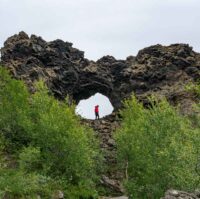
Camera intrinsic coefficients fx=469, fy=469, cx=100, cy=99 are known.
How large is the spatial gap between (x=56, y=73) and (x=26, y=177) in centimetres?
3738

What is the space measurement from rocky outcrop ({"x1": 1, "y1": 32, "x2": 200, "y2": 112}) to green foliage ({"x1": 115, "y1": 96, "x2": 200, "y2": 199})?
24287 millimetres

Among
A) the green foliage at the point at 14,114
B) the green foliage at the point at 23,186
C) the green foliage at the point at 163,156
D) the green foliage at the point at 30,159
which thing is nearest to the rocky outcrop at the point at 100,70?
the green foliage at the point at 14,114

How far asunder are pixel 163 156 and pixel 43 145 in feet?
65.0

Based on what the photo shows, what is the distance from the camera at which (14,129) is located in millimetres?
65000

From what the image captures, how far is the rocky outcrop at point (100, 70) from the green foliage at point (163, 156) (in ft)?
79.7

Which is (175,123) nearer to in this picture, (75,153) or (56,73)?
(75,153)

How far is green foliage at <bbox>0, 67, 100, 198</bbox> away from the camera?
171 ft

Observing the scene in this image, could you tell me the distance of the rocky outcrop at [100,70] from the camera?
81.8m

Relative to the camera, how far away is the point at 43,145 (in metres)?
58.3

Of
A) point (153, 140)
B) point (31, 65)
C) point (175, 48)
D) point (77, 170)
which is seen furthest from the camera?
point (175, 48)

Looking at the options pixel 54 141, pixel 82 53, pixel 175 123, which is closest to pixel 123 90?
pixel 82 53

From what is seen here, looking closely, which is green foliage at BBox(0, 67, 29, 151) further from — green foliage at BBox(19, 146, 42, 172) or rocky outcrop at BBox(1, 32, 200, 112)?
rocky outcrop at BBox(1, 32, 200, 112)

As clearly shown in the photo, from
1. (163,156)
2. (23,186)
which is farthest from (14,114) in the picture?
(163,156)

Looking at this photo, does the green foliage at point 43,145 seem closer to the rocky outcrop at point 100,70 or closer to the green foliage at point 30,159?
the green foliage at point 30,159
